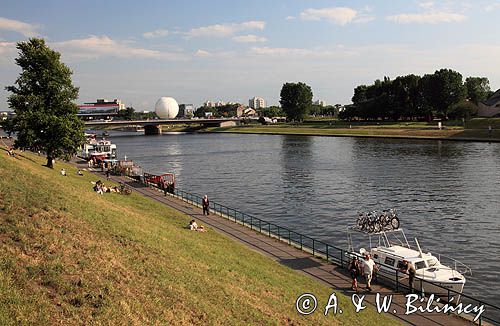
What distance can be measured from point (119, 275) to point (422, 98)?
15217 centimetres

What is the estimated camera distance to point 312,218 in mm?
39656

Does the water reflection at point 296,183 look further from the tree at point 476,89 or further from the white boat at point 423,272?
the tree at point 476,89

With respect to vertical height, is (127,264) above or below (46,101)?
below

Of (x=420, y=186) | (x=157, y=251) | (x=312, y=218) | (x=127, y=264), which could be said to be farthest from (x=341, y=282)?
(x=420, y=186)

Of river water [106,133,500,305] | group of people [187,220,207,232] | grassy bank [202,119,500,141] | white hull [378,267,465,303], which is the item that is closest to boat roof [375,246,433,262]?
white hull [378,267,465,303]

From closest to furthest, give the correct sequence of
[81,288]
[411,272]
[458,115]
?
[81,288], [411,272], [458,115]

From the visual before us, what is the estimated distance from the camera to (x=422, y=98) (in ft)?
502

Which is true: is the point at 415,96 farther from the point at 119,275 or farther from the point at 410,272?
the point at 119,275

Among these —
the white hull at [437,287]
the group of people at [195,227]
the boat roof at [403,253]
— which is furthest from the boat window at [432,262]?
the group of people at [195,227]

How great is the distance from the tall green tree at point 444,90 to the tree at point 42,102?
411 feet

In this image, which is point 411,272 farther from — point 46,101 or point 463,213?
point 46,101

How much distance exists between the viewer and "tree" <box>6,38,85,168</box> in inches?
1791

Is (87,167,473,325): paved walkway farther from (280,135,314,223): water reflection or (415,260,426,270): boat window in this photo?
(280,135,314,223): water reflection

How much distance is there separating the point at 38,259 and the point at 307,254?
1578 centimetres
